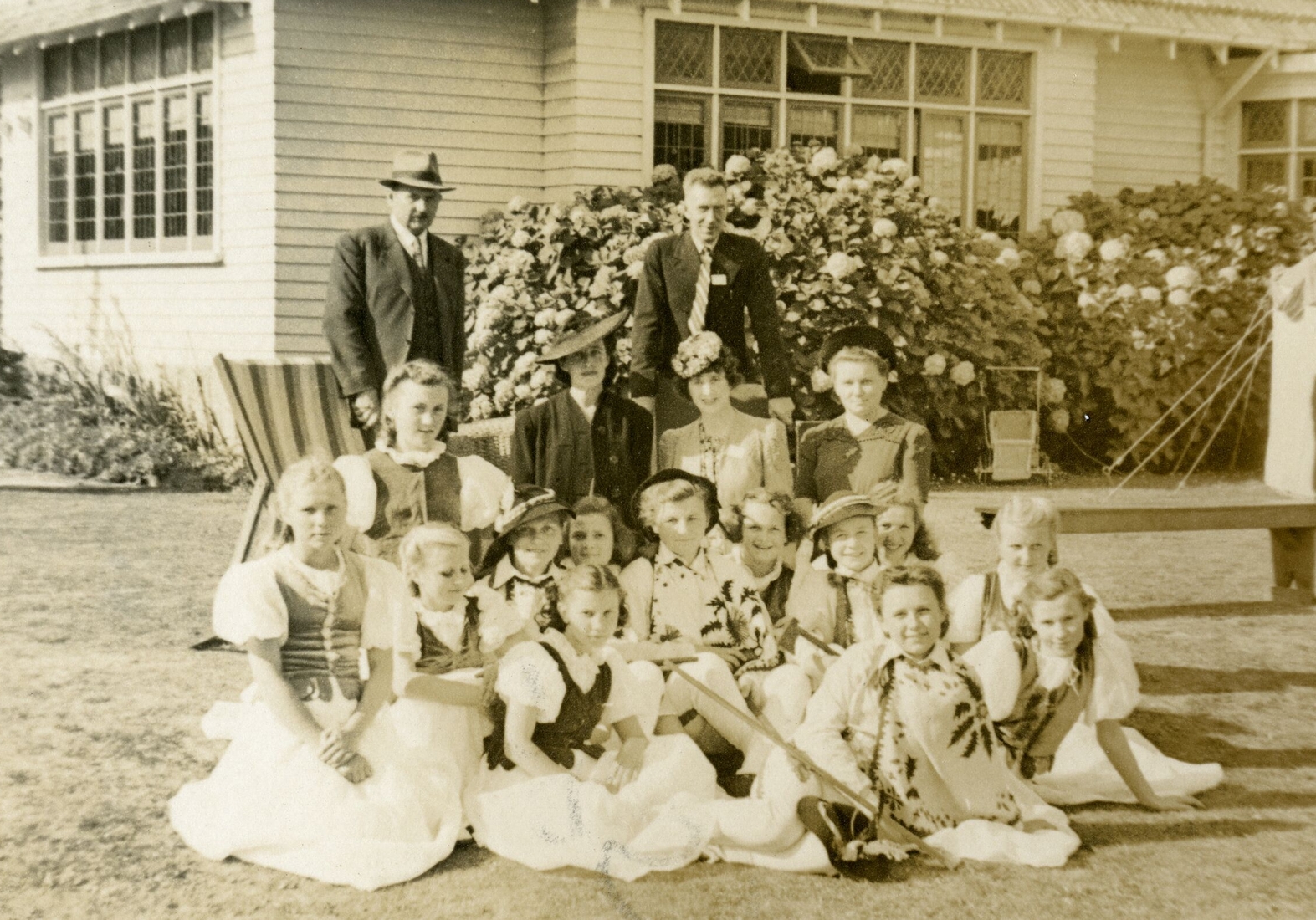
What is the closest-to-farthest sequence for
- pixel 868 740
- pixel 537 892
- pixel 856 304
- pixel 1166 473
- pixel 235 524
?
pixel 537 892 → pixel 868 740 → pixel 235 524 → pixel 856 304 → pixel 1166 473

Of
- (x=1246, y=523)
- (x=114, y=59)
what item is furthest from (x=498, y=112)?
(x=1246, y=523)

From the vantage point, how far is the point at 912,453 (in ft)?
18.0

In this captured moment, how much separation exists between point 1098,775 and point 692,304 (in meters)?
2.67

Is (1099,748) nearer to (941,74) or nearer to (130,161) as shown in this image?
(941,74)

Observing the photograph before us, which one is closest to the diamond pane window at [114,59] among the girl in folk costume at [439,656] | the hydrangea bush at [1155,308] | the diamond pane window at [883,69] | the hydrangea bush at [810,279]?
the hydrangea bush at [810,279]

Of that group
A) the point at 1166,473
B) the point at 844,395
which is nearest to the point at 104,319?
the point at 1166,473

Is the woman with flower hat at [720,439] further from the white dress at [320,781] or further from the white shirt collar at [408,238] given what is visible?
the white dress at [320,781]

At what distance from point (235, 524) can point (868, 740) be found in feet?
23.0

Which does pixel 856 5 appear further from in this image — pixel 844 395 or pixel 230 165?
pixel 844 395

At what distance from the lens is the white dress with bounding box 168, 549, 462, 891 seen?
404 cm

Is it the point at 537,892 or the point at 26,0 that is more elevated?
the point at 26,0

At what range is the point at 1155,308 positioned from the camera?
13227 mm

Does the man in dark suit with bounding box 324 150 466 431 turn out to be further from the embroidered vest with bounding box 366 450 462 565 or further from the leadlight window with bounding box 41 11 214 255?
the leadlight window with bounding box 41 11 214 255

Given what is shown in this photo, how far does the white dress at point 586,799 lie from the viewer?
4.09m
